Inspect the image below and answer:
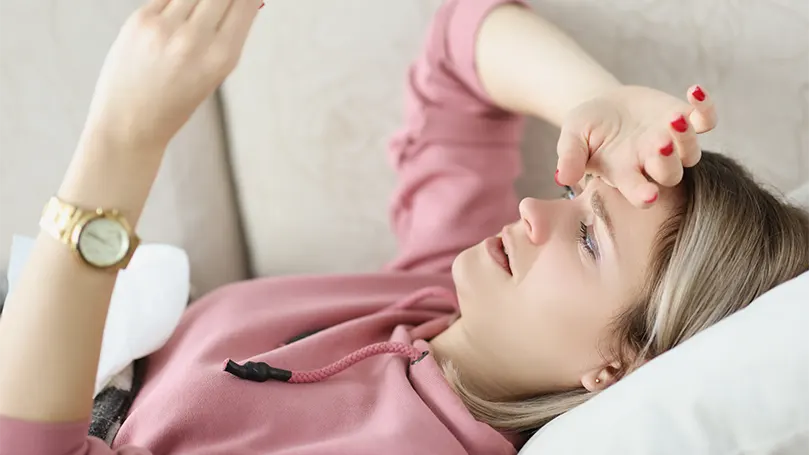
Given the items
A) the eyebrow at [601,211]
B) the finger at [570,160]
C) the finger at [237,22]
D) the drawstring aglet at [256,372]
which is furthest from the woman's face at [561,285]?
the finger at [237,22]

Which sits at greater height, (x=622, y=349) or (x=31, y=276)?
(x=31, y=276)

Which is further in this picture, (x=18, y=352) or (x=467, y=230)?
(x=467, y=230)

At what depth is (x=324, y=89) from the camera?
1.05 metres

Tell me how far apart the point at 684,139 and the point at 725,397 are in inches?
8.7

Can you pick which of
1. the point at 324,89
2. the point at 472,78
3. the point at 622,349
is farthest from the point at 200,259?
the point at 622,349

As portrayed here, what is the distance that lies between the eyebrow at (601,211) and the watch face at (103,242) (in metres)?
0.44

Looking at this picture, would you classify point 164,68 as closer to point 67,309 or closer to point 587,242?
point 67,309

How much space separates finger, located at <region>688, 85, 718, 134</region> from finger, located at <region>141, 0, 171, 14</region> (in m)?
0.43

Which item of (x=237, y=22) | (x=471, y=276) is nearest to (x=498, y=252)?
(x=471, y=276)

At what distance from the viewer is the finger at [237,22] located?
23.2 inches

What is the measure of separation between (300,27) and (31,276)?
568mm

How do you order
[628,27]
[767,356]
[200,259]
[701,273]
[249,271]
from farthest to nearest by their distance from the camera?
[249,271]
[200,259]
[628,27]
[701,273]
[767,356]

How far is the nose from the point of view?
77 centimetres

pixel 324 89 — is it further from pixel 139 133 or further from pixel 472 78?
pixel 139 133
